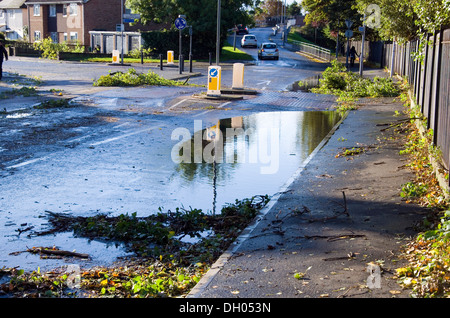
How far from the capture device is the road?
765 centimetres

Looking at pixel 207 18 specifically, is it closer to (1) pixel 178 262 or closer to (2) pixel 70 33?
(2) pixel 70 33

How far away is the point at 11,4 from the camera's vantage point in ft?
257

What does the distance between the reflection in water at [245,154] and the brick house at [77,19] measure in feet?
150

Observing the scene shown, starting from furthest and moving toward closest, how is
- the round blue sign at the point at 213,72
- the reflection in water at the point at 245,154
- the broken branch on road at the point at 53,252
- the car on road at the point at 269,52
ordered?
the car on road at the point at 269,52 < the round blue sign at the point at 213,72 < the reflection in water at the point at 245,154 < the broken branch on road at the point at 53,252

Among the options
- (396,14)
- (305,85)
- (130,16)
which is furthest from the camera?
(130,16)

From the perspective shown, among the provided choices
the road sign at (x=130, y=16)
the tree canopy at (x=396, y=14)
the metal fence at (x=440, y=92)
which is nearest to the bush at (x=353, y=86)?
the tree canopy at (x=396, y=14)

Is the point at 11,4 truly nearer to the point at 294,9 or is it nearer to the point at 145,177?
the point at 294,9

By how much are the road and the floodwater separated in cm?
2

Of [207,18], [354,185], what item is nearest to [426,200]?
[354,185]

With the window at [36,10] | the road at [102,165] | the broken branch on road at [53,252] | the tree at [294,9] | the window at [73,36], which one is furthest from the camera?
the tree at [294,9]

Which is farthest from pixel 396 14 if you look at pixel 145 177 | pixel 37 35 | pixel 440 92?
pixel 37 35

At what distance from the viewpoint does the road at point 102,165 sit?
25.1 feet

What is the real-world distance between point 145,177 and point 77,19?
5810 centimetres

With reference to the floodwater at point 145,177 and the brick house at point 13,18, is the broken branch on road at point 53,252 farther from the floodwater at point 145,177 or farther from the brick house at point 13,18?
the brick house at point 13,18
